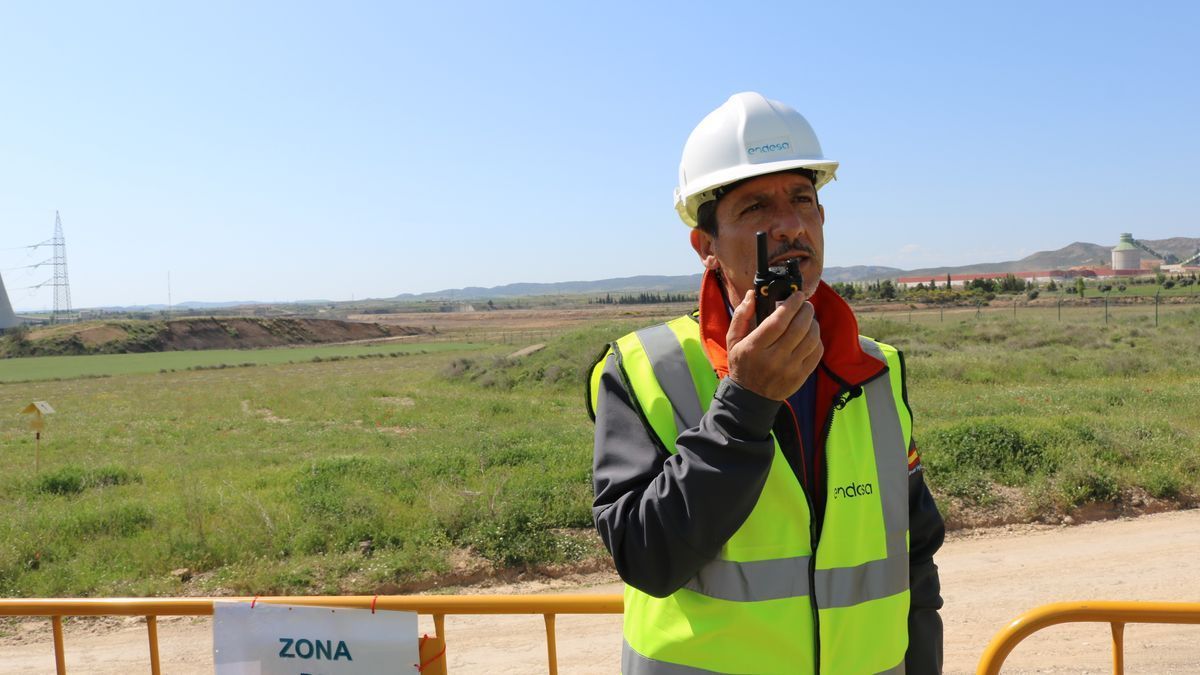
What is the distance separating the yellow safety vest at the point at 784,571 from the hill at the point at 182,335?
90.6 m

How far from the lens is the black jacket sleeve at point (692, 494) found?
1.41 m

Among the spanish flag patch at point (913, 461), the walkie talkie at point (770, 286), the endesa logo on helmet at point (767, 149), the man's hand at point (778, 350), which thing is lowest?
the spanish flag patch at point (913, 461)

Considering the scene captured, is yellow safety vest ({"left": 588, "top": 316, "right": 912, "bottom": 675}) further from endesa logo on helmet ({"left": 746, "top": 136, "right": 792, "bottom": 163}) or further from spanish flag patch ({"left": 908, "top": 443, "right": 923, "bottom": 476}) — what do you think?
endesa logo on helmet ({"left": 746, "top": 136, "right": 792, "bottom": 163})

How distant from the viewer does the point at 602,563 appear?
25.4ft

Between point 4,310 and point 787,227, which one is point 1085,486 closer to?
point 787,227

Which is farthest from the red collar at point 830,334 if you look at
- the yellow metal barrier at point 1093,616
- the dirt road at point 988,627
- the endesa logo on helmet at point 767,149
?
the dirt road at point 988,627

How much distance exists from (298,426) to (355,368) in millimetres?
28226

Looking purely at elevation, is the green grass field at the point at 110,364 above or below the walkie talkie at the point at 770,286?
below

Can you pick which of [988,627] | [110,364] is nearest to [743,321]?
[988,627]

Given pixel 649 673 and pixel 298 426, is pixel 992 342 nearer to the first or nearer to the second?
pixel 298 426

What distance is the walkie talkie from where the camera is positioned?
1.44 meters

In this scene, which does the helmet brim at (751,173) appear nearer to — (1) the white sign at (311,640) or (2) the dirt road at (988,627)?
(1) the white sign at (311,640)

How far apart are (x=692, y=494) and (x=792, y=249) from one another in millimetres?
600

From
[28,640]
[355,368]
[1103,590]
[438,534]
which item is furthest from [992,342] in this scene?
[355,368]
